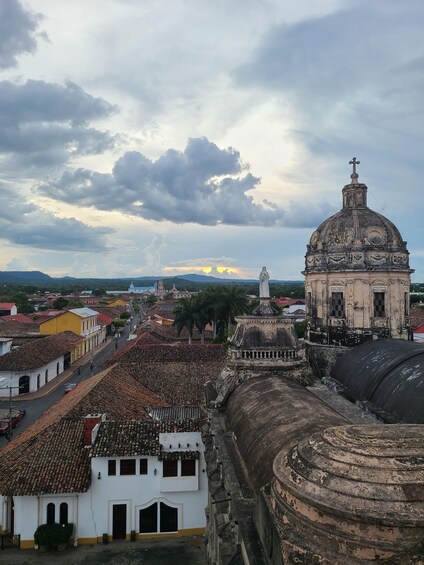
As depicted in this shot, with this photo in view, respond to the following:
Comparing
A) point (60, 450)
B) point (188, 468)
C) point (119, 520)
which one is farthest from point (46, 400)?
point (188, 468)

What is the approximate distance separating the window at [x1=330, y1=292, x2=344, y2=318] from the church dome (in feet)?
4.29

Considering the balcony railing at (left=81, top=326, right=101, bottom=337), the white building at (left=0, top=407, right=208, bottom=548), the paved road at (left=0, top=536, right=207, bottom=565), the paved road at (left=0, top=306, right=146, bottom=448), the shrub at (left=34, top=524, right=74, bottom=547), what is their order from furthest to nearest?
the balcony railing at (left=81, top=326, right=101, bottom=337) → the paved road at (left=0, top=306, right=146, bottom=448) → the white building at (left=0, top=407, right=208, bottom=548) → the shrub at (left=34, top=524, right=74, bottom=547) → the paved road at (left=0, top=536, right=207, bottom=565)

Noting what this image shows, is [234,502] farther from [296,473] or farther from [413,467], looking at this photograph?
[413,467]

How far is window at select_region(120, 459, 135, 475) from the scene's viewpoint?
18812 mm

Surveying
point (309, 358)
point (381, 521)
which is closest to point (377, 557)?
point (381, 521)

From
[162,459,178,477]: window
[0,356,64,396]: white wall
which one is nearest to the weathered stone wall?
[162,459,178,477]: window

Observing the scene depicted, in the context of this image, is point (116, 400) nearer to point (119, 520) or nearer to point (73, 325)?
point (119, 520)

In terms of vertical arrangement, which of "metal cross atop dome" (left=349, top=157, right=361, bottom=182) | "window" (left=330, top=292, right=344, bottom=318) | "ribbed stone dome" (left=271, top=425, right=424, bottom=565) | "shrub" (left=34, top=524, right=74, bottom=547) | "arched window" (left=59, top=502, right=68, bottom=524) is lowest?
"shrub" (left=34, top=524, right=74, bottom=547)

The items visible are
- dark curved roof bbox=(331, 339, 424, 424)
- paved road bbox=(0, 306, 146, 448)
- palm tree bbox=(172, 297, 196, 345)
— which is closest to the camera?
dark curved roof bbox=(331, 339, 424, 424)

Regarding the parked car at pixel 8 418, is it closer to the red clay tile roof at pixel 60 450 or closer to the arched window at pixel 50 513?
the red clay tile roof at pixel 60 450

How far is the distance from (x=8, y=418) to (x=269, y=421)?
2550 cm

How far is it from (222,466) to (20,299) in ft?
359

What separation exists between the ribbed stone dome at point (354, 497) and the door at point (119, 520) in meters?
14.6

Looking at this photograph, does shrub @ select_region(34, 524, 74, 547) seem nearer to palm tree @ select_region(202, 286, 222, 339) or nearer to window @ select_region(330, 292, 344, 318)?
window @ select_region(330, 292, 344, 318)
